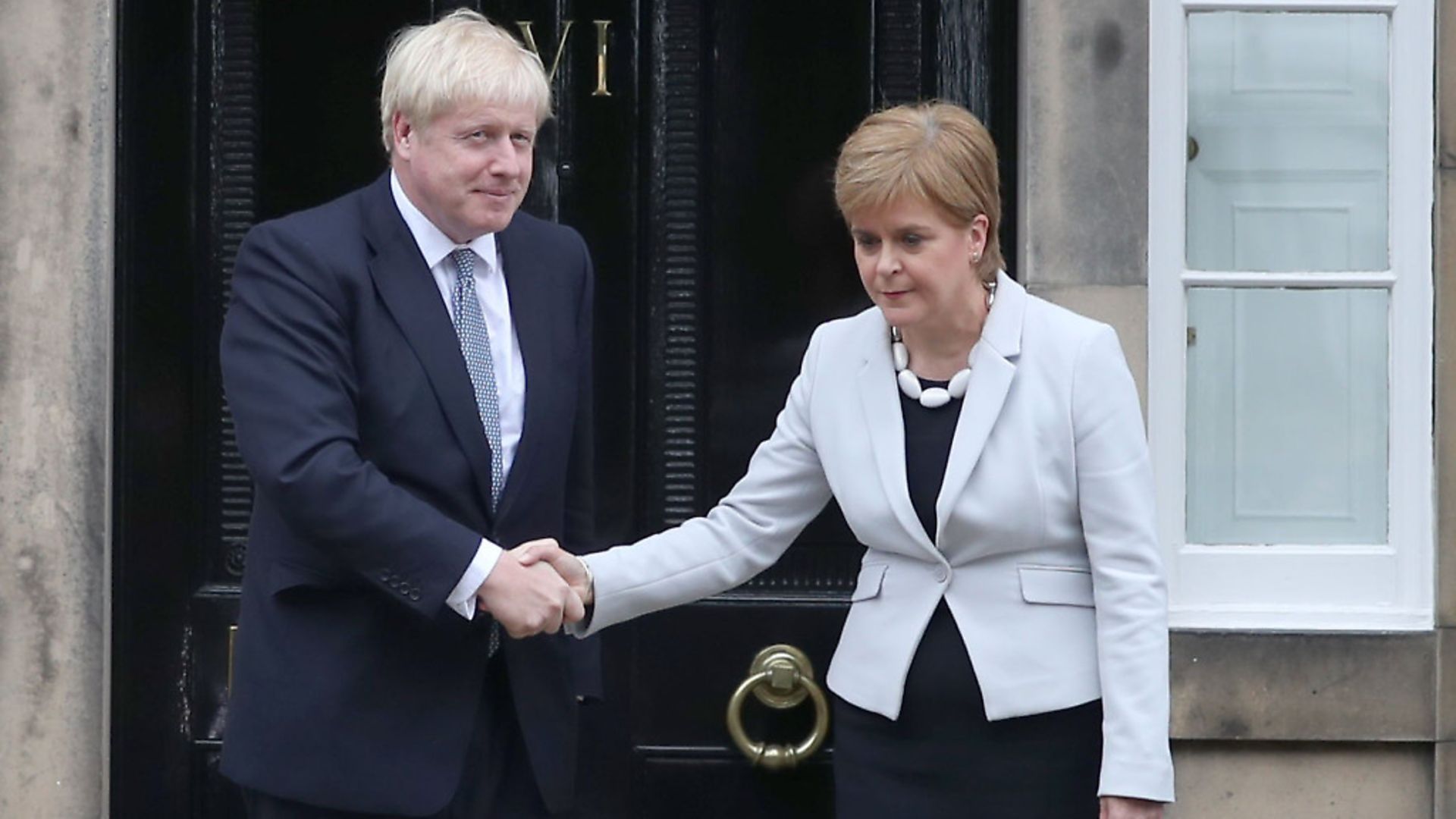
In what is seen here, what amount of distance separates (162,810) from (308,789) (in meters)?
1.64

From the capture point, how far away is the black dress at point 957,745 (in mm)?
3387

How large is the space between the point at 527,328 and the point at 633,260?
4.32 ft

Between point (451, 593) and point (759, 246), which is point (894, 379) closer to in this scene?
point (451, 593)

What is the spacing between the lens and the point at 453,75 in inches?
135

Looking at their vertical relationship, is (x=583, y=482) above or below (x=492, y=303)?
below

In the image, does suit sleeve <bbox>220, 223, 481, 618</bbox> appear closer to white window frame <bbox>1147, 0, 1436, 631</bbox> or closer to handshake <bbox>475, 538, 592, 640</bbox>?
handshake <bbox>475, 538, 592, 640</bbox>

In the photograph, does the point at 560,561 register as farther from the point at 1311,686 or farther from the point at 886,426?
the point at 1311,686

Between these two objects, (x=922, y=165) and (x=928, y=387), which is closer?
(x=922, y=165)

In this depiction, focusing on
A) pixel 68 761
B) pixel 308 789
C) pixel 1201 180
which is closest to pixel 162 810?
pixel 68 761

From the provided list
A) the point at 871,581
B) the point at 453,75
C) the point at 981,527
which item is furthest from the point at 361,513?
the point at 981,527

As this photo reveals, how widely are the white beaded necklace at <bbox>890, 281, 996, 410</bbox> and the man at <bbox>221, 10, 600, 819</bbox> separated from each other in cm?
54

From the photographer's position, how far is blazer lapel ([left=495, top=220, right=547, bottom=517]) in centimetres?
348

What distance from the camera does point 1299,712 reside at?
15.1ft

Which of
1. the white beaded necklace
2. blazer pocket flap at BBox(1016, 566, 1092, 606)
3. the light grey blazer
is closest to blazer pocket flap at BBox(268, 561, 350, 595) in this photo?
the light grey blazer
